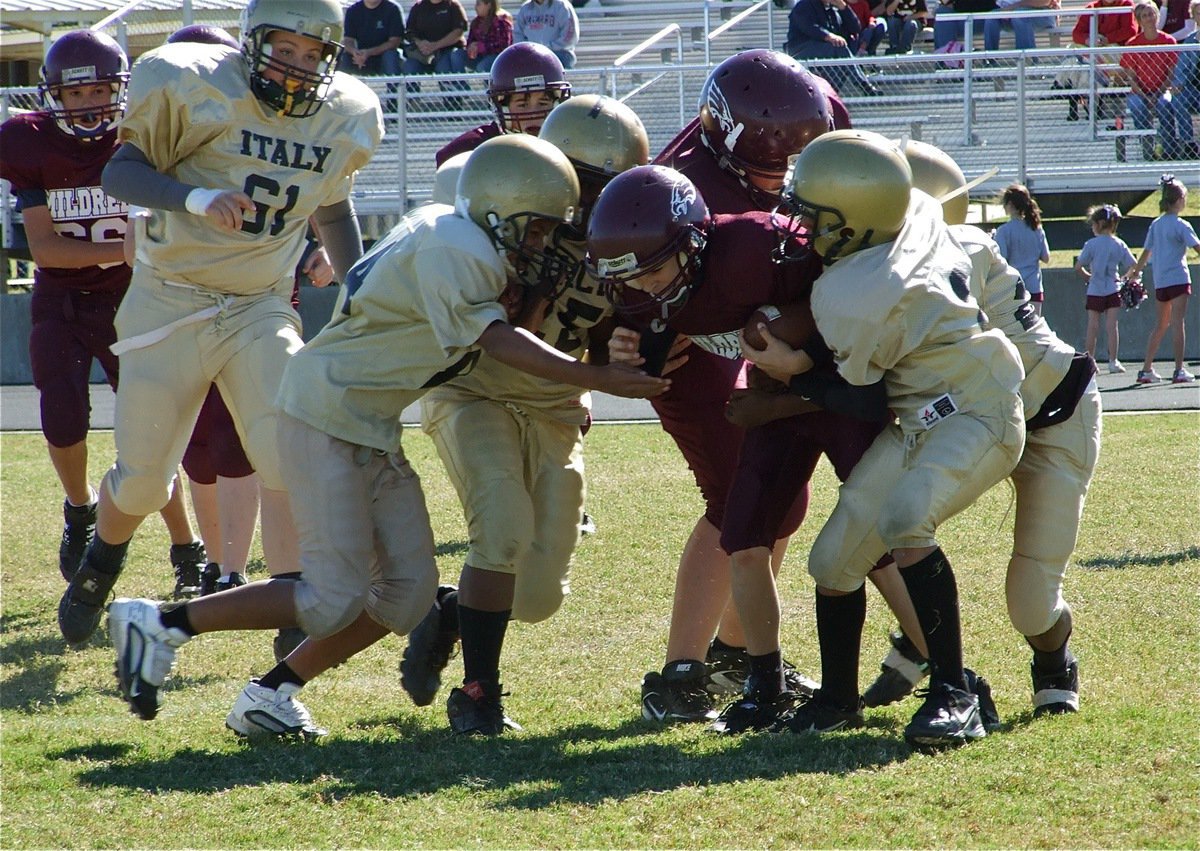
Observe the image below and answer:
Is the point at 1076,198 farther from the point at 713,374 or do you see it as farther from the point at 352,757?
the point at 352,757

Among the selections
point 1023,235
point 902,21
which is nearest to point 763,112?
point 1023,235

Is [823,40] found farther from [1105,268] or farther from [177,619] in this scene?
[177,619]

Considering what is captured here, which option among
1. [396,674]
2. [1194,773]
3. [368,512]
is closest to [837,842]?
[1194,773]

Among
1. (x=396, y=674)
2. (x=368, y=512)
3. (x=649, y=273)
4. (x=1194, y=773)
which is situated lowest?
(x=396, y=674)

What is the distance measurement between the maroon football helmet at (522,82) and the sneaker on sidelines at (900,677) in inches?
97.7

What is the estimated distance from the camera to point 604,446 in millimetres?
9406

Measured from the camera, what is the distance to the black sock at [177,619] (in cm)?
390

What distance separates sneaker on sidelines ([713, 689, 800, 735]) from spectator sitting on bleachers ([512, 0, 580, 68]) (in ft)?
40.5

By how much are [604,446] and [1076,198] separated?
7718 millimetres

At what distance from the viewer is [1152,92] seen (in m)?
13.9

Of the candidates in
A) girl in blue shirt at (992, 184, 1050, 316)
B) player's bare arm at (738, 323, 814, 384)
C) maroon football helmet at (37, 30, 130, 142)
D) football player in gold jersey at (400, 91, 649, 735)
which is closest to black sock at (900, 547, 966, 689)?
player's bare arm at (738, 323, 814, 384)

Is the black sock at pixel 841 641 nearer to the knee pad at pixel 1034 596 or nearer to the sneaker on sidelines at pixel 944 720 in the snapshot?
the sneaker on sidelines at pixel 944 720

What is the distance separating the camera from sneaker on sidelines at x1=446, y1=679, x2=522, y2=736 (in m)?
3.96

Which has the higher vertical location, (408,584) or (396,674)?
(408,584)
